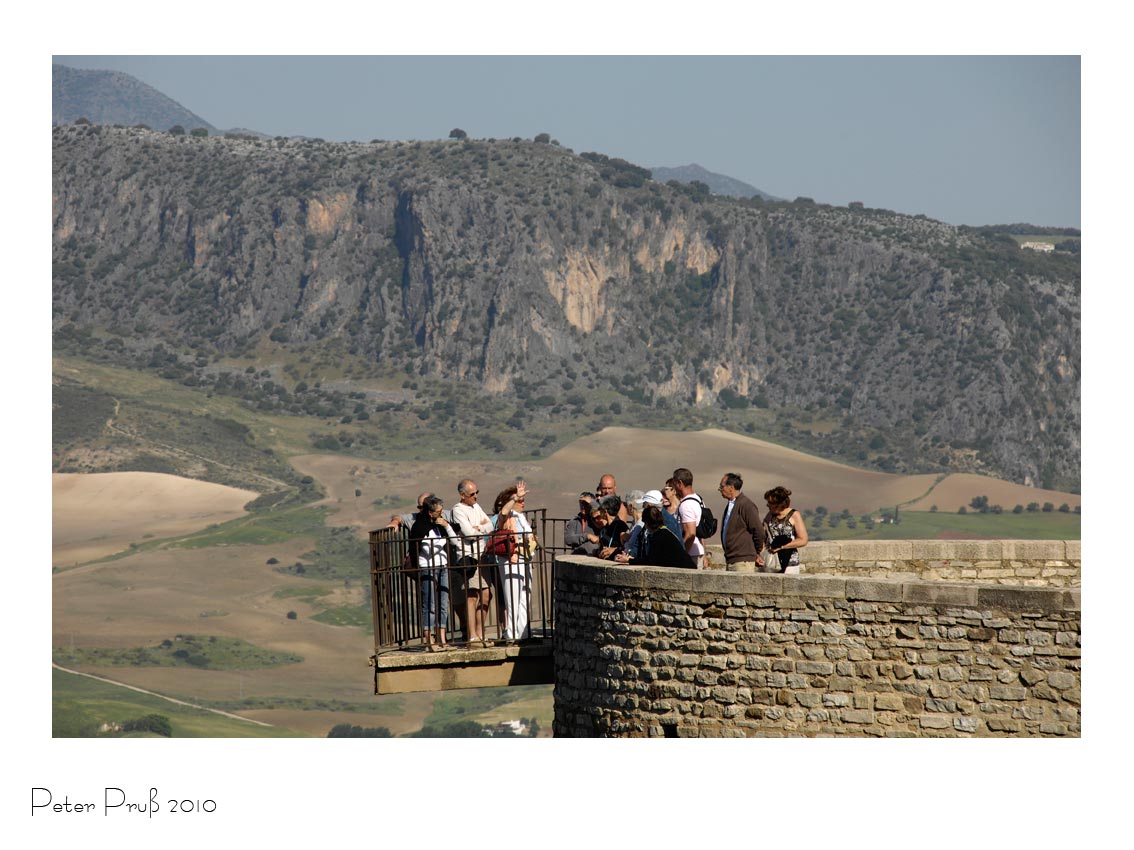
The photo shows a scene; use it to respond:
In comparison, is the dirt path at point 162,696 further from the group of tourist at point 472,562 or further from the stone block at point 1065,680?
the stone block at point 1065,680

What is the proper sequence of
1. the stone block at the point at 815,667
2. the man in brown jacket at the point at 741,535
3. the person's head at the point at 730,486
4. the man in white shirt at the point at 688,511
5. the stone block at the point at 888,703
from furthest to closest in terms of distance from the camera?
1. the man in brown jacket at the point at 741,535
2. the man in white shirt at the point at 688,511
3. the person's head at the point at 730,486
4. the stone block at the point at 815,667
5. the stone block at the point at 888,703

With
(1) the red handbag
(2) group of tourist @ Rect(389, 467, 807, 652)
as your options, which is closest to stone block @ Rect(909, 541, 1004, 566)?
(2) group of tourist @ Rect(389, 467, 807, 652)

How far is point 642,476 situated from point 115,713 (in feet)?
197

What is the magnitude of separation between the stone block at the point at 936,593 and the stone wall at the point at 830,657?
10 mm

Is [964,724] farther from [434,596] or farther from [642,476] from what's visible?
[642,476]

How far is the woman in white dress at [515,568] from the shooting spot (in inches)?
635

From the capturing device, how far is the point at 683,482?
15289 millimetres

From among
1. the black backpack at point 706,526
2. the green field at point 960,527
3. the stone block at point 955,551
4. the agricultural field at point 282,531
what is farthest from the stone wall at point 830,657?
the green field at point 960,527

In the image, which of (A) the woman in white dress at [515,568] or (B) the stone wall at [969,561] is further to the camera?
(B) the stone wall at [969,561]

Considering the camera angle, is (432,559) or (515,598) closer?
(432,559)

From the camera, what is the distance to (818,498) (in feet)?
558

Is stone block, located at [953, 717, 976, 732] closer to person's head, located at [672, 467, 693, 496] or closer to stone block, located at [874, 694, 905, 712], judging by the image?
stone block, located at [874, 694, 905, 712]

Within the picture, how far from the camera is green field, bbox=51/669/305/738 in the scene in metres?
117

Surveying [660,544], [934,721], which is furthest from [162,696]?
[934,721]
